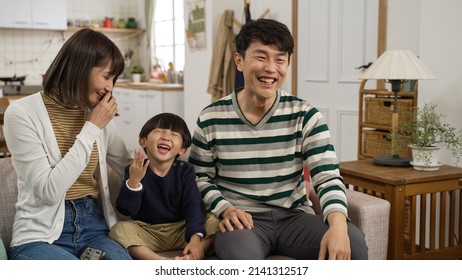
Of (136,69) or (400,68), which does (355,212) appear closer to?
(400,68)

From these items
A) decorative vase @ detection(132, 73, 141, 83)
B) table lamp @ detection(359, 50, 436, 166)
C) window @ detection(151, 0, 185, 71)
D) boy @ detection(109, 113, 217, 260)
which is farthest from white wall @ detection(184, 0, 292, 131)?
boy @ detection(109, 113, 217, 260)

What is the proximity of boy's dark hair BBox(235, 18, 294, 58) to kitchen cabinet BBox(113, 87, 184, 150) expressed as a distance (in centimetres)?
410

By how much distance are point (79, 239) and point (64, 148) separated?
28 cm

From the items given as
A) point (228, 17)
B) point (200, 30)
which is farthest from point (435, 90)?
point (200, 30)

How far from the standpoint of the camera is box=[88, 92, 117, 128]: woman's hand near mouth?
1697 mm

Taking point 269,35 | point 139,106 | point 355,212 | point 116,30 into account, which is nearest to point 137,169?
point 269,35

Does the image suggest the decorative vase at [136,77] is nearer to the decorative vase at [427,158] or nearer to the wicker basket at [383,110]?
the wicker basket at [383,110]

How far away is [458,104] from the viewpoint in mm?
2814

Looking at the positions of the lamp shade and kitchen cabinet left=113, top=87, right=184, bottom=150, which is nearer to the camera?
the lamp shade

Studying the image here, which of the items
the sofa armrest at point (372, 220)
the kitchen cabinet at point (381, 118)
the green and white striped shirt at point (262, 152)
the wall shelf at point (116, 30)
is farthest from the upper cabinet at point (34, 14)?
the sofa armrest at point (372, 220)

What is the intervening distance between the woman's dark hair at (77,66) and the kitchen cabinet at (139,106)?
4.09 metres

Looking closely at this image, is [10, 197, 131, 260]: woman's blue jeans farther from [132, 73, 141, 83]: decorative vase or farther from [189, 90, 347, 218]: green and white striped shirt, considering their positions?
[132, 73, 141, 83]: decorative vase

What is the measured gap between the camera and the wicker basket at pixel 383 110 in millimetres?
3209

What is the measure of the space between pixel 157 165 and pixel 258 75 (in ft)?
1.46
